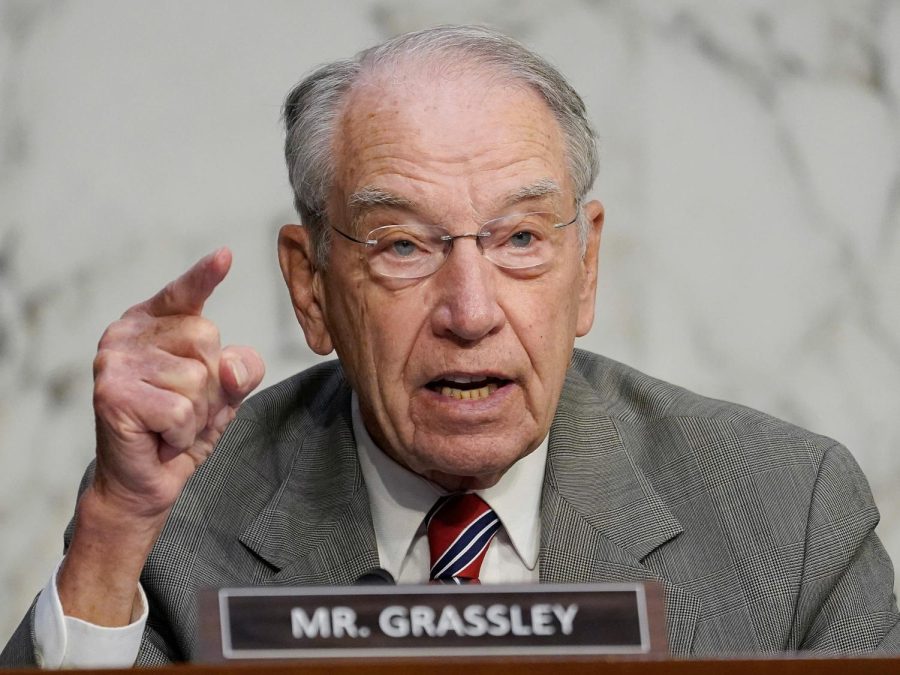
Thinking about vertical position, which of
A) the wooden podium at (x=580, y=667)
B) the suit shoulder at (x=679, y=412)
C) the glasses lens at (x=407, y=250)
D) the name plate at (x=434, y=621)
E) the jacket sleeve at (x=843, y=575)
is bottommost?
the jacket sleeve at (x=843, y=575)

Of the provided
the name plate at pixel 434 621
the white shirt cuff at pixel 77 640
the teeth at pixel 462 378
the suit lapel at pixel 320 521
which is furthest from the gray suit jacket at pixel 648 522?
the name plate at pixel 434 621

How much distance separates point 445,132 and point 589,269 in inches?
13.6

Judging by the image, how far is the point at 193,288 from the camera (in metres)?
1.48

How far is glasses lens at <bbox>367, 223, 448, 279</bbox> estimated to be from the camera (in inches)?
70.7

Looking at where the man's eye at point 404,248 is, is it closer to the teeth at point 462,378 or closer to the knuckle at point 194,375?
the teeth at point 462,378

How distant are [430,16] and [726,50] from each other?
0.55 m

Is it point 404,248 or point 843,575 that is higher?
point 404,248

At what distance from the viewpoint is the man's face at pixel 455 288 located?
1763 mm

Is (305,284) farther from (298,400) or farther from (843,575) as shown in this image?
(843,575)

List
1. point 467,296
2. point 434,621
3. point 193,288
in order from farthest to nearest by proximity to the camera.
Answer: point 467,296
point 193,288
point 434,621

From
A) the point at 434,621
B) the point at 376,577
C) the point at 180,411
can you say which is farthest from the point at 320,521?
the point at 434,621

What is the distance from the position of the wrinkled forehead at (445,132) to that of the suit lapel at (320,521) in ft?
1.25

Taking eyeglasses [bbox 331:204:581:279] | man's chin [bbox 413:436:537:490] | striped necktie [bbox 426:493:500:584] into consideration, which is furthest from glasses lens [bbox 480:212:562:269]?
striped necktie [bbox 426:493:500:584]

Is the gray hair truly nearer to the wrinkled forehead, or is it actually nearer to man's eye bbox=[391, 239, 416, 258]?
Answer: the wrinkled forehead
